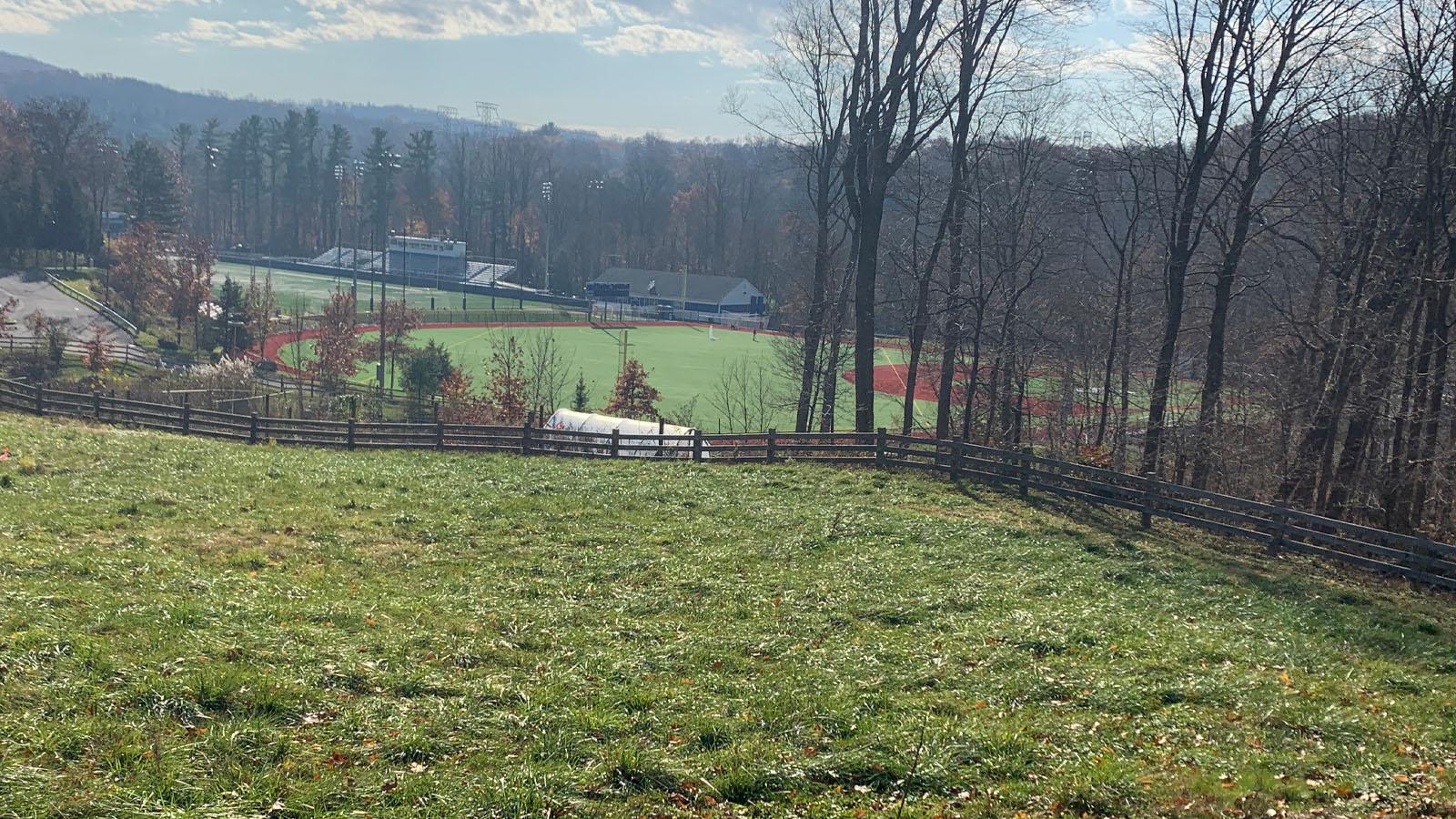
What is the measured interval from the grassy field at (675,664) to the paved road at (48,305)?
2329 inches

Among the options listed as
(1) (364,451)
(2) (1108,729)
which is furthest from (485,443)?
(2) (1108,729)

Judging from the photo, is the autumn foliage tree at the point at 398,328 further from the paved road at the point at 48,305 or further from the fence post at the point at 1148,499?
the fence post at the point at 1148,499

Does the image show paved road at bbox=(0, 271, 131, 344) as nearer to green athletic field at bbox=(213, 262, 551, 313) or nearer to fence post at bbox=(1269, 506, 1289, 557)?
green athletic field at bbox=(213, 262, 551, 313)

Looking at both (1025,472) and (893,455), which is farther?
(893,455)

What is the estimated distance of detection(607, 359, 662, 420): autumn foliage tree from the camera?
1747 inches

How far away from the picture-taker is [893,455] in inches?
979

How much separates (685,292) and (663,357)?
3511 centimetres

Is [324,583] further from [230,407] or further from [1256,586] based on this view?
[230,407]

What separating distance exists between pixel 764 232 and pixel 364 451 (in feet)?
332

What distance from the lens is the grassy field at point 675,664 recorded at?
778 cm

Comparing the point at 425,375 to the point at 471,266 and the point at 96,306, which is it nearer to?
the point at 96,306

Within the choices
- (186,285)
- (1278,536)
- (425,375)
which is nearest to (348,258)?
(186,285)

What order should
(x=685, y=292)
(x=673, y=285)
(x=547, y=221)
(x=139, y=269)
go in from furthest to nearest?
(x=547, y=221)
(x=673, y=285)
(x=685, y=292)
(x=139, y=269)

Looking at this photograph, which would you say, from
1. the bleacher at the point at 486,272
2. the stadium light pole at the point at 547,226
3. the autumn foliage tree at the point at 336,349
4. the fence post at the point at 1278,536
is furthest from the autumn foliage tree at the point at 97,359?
the bleacher at the point at 486,272
